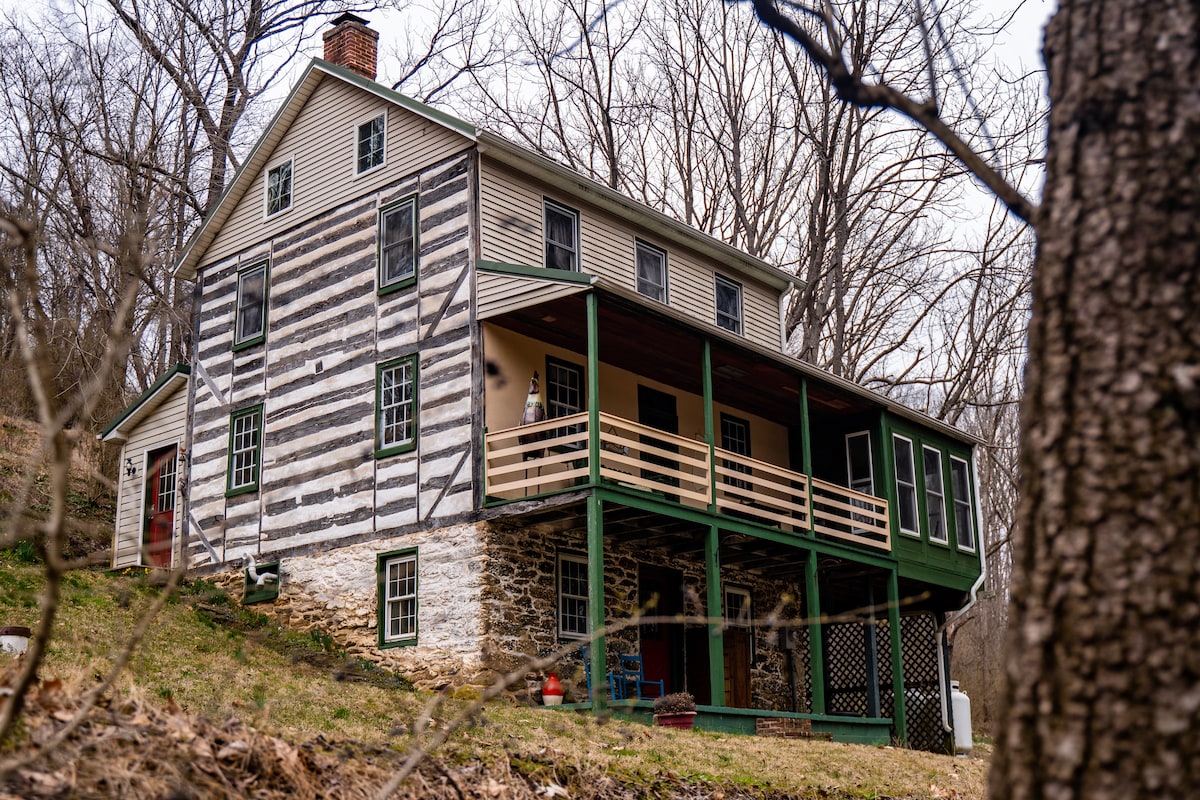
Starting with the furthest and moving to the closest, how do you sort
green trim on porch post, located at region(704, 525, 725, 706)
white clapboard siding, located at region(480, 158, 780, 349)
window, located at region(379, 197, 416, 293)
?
window, located at region(379, 197, 416, 293), white clapboard siding, located at region(480, 158, 780, 349), green trim on porch post, located at region(704, 525, 725, 706)

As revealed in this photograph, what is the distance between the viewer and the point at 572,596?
17578 mm

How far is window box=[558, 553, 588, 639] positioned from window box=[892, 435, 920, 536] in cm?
633

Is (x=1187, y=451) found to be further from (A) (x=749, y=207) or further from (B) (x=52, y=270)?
(B) (x=52, y=270)

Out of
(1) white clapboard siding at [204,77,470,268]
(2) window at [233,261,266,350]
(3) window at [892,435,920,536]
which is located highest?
(1) white clapboard siding at [204,77,470,268]

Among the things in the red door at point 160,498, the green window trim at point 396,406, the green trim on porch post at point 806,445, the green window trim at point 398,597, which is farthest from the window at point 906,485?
the red door at point 160,498

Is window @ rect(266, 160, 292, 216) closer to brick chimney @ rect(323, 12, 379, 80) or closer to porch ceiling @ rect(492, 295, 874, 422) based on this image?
brick chimney @ rect(323, 12, 379, 80)

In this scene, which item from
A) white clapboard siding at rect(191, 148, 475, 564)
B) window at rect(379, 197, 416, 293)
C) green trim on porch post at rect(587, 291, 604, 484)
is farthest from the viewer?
window at rect(379, 197, 416, 293)

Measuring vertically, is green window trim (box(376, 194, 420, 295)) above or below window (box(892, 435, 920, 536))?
above

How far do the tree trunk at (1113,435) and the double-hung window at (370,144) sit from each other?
17223 millimetres

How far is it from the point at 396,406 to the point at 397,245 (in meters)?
2.50

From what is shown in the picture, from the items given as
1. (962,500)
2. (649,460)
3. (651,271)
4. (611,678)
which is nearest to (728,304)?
(651,271)

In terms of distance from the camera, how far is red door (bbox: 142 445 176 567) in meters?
22.0

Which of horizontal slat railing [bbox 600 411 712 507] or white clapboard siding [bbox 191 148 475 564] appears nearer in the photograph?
horizontal slat railing [bbox 600 411 712 507]

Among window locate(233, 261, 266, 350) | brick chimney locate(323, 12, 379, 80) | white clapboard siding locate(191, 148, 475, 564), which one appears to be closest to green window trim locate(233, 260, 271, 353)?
window locate(233, 261, 266, 350)
